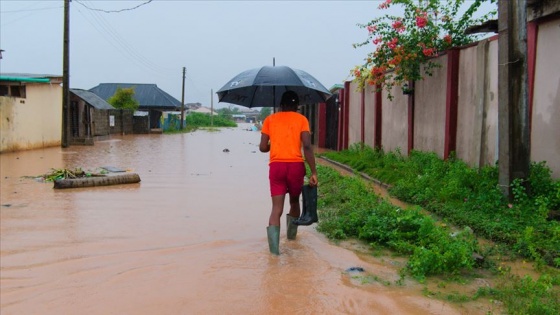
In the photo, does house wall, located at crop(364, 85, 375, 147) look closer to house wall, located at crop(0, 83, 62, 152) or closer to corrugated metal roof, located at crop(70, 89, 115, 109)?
house wall, located at crop(0, 83, 62, 152)

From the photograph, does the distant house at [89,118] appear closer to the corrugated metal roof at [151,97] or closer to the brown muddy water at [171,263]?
the corrugated metal roof at [151,97]

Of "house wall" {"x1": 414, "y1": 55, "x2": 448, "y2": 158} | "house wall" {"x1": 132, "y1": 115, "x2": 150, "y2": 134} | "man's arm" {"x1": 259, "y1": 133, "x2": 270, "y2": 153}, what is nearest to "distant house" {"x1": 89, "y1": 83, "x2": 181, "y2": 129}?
"house wall" {"x1": 132, "y1": 115, "x2": 150, "y2": 134}

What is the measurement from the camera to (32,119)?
19984mm

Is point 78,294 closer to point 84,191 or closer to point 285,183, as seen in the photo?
point 285,183

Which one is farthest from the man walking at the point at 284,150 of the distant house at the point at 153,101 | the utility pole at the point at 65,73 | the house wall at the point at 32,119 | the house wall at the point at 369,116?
the distant house at the point at 153,101

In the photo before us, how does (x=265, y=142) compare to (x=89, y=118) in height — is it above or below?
below

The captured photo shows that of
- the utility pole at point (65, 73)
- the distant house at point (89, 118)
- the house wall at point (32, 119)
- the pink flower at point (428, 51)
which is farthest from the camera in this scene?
the distant house at point (89, 118)

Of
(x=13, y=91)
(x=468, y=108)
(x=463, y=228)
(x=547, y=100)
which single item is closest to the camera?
(x=463, y=228)

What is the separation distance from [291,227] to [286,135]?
47.1 inches

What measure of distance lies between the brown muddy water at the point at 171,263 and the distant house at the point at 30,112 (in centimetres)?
1013

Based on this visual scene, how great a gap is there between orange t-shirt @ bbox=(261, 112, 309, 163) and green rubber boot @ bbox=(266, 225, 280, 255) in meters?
0.69

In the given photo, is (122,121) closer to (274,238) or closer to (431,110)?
(431,110)

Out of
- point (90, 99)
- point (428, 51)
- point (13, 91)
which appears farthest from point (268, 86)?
point (90, 99)

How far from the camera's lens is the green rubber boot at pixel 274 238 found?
5.20 metres
